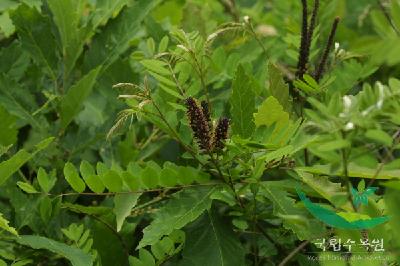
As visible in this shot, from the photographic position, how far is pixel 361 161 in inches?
43.2

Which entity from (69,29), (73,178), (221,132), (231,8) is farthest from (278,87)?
(231,8)

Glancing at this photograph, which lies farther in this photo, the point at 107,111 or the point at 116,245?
the point at 107,111

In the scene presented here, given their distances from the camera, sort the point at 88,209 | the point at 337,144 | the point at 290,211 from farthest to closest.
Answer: the point at 88,209
the point at 290,211
the point at 337,144

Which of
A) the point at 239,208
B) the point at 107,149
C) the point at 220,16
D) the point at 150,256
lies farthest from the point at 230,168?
the point at 220,16

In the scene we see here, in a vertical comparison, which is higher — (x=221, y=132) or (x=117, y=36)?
(x=117, y=36)

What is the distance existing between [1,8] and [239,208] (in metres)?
0.85

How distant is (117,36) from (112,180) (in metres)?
0.54

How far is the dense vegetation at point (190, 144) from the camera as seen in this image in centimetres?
118

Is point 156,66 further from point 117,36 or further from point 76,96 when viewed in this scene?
point 117,36

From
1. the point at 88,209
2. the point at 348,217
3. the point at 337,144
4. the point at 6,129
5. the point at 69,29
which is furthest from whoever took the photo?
the point at 69,29

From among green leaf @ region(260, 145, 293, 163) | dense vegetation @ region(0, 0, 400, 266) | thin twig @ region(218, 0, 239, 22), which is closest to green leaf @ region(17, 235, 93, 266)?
dense vegetation @ region(0, 0, 400, 266)

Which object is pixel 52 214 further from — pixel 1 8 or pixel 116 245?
pixel 1 8

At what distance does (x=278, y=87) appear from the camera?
146 cm

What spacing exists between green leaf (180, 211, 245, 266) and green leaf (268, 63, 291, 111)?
0.26 meters
